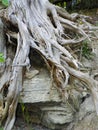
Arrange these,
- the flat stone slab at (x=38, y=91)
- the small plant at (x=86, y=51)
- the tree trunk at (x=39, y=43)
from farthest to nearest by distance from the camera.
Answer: the small plant at (x=86, y=51), the flat stone slab at (x=38, y=91), the tree trunk at (x=39, y=43)

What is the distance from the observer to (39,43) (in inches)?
153

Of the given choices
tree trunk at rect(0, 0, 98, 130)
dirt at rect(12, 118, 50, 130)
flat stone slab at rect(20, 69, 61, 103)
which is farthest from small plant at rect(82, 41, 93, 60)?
dirt at rect(12, 118, 50, 130)

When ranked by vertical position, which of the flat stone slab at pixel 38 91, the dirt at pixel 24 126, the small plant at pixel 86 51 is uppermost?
the flat stone slab at pixel 38 91

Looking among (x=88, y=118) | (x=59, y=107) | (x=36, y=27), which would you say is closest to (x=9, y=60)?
(x=36, y=27)

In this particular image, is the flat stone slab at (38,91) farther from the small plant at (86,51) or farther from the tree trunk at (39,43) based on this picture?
the small plant at (86,51)

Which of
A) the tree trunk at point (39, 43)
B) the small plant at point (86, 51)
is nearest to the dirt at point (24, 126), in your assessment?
the tree trunk at point (39, 43)

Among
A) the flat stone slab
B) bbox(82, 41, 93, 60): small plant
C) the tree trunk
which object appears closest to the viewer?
the tree trunk

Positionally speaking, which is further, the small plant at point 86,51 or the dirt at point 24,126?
the small plant at point 86,51

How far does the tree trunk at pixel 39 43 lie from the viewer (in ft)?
11.3

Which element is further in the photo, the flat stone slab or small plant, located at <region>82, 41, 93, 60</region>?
small plant, located at <region>82, 41, 93, 60</region>

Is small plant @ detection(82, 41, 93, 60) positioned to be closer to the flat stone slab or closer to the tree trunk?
the tree trunk

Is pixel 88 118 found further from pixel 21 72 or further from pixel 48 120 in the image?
pixel 21 72

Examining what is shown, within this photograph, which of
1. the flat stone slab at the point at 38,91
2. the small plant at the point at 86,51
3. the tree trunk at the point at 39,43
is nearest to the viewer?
the tree trunk at the point at 39,43

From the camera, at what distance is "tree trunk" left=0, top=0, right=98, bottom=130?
3.45 metres
